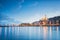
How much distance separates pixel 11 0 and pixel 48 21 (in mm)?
2583

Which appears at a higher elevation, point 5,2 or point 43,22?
point 5,2

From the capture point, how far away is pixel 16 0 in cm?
566

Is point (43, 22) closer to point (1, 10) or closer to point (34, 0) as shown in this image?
point (34, 0)

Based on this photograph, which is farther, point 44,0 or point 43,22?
point 43,22

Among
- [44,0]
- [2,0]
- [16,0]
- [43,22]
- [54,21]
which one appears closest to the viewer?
[2,0]

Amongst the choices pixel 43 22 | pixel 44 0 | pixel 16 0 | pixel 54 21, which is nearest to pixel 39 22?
pixel 43 22

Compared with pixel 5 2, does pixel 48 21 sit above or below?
below

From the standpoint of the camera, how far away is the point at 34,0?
570cm

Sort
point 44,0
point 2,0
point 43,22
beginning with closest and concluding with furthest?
point 2,0 → point 44,0 → point 43,22

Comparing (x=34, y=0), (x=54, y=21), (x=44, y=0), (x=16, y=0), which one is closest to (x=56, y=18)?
(x=54, y=21)

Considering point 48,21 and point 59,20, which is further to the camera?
point 59,20

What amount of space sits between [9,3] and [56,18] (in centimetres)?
297

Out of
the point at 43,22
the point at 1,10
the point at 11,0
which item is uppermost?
the point at 11,0

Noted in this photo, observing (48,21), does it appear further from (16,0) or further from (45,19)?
(16,0)
